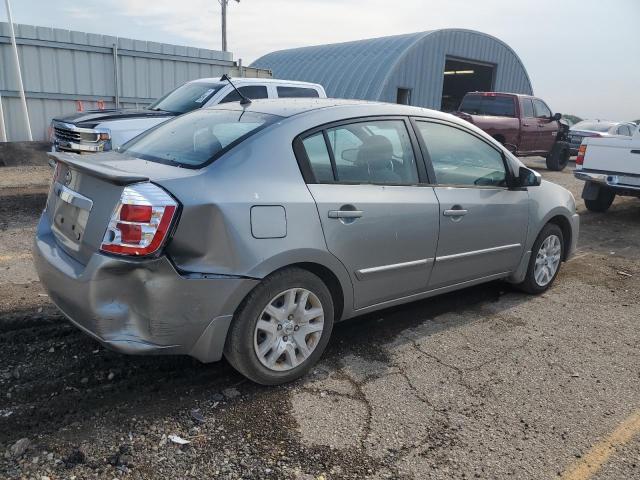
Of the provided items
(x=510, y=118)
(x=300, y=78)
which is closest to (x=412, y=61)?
(x=300, y=78)

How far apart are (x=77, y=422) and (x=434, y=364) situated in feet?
7.30

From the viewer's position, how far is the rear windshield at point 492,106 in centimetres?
1488

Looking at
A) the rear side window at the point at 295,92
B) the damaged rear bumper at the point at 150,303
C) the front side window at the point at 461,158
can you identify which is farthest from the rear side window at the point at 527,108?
the damaged rear bumper at the point at 150,303

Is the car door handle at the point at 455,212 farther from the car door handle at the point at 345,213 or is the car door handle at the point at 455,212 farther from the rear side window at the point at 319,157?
the rear side window at the point at 319,157

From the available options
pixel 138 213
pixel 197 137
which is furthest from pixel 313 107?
pixel 138 213

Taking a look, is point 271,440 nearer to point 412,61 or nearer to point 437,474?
point 437,474

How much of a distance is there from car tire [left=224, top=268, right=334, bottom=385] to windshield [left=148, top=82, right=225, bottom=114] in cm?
585

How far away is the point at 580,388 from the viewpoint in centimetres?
343

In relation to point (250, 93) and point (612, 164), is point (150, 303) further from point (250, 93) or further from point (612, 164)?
point (612, 164)

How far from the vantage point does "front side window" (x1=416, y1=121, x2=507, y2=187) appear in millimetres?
3990

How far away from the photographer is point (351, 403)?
123 inches

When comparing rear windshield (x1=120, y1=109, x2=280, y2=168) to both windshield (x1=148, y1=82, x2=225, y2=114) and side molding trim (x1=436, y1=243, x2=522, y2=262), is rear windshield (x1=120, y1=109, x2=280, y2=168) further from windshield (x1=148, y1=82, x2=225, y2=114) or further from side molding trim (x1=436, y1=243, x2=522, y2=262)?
windshield (x1=148, y1=82, x2=225, y2=114)

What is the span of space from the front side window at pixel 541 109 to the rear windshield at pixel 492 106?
47.1 inches

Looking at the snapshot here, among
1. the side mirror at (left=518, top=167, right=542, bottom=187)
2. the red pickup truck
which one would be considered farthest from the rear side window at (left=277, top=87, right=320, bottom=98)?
the red pickup truck
